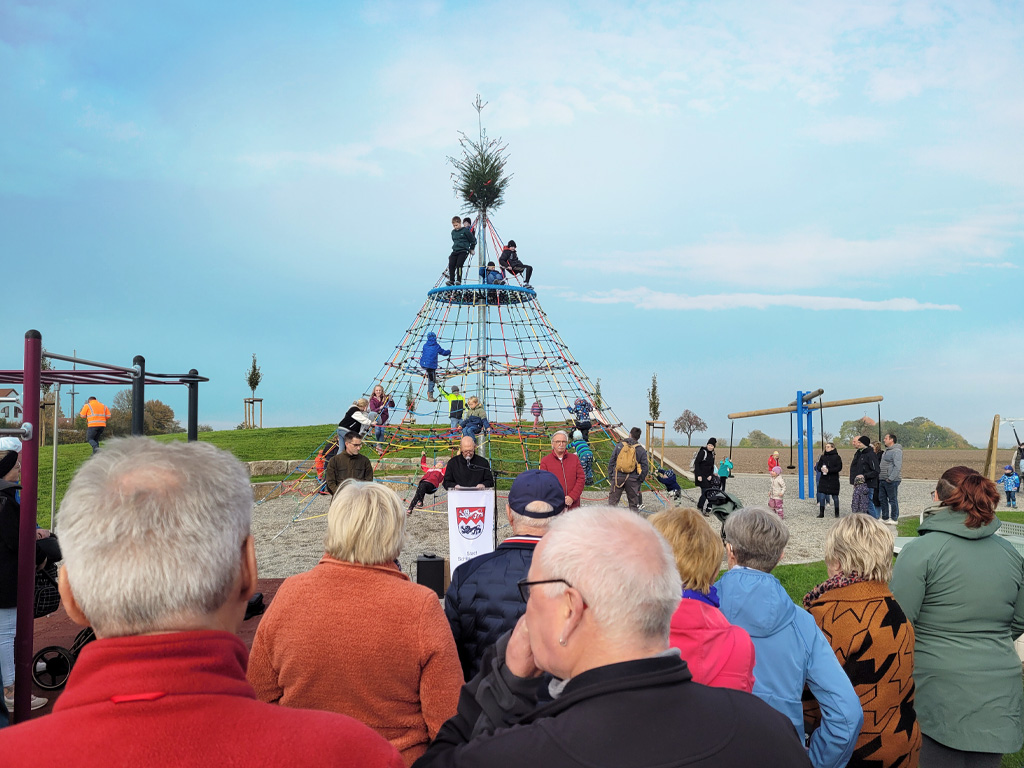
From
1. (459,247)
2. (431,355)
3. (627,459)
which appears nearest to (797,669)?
(627,459)

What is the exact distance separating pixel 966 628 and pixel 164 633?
3413mm

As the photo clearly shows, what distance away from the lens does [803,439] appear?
17531 mm

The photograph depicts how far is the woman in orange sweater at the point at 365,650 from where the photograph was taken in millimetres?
2285

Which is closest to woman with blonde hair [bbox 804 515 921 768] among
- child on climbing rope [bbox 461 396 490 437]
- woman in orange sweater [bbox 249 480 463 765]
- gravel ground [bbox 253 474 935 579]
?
woman in orange sweater [bbox 249 480 463 765]

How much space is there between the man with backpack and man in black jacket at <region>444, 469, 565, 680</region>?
9.16m

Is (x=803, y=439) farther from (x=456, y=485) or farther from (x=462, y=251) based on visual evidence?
(x=456, y=485)

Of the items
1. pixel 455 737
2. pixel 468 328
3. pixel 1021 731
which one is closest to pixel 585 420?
pixel 468 328

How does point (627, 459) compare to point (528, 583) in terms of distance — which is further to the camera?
point (627, 459)

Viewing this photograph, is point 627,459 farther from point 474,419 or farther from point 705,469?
point 474,419

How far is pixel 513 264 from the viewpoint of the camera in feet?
55.5

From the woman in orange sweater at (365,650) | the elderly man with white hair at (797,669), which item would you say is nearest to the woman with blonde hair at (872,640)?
the elderly man with white hair at (797,669)

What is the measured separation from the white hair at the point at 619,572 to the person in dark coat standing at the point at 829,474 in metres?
13.2

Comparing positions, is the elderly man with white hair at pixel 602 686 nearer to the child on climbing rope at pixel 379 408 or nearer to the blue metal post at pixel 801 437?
the child on climbing rope at pixel 379 408

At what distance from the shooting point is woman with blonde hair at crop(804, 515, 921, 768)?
9.21 ft
